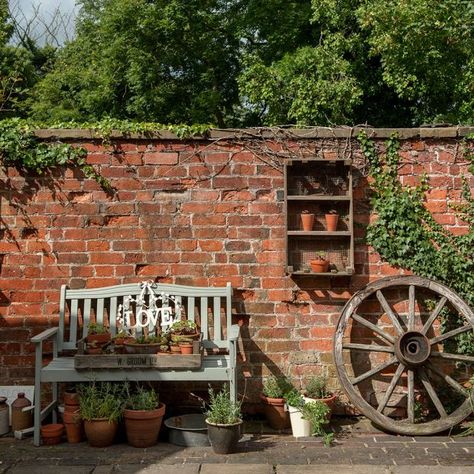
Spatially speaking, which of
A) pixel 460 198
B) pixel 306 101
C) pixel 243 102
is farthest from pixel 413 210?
pixel 243 102

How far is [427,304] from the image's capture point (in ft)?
16.6

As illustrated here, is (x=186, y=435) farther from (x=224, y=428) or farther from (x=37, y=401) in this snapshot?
(x=37, y=401)

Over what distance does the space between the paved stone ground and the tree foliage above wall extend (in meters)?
5.29

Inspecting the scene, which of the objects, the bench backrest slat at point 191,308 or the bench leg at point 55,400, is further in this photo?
the bench backrest slat at point 191,308

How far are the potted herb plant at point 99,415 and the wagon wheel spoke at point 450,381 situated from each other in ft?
7.88

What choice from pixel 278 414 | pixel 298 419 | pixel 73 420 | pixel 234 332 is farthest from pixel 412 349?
pixel 73 420

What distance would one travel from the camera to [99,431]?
171 inches

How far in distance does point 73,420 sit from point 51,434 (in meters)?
0.19

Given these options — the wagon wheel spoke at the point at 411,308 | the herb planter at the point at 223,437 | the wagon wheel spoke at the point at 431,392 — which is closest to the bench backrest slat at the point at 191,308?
the herb planter at the point at 223,437

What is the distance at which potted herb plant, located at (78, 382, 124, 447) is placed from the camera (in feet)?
14.3

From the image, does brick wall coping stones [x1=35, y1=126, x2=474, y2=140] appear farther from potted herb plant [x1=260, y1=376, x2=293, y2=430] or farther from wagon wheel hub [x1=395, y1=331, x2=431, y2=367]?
potted herb plant [x1=260, y1=376, x2=293, y2=430]

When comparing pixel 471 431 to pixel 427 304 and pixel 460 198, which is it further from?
pixel 460 198

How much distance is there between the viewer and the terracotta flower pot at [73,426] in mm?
4449

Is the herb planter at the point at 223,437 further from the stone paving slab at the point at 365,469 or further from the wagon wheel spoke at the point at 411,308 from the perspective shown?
the wagon wheel spoke at the point at 411,308
